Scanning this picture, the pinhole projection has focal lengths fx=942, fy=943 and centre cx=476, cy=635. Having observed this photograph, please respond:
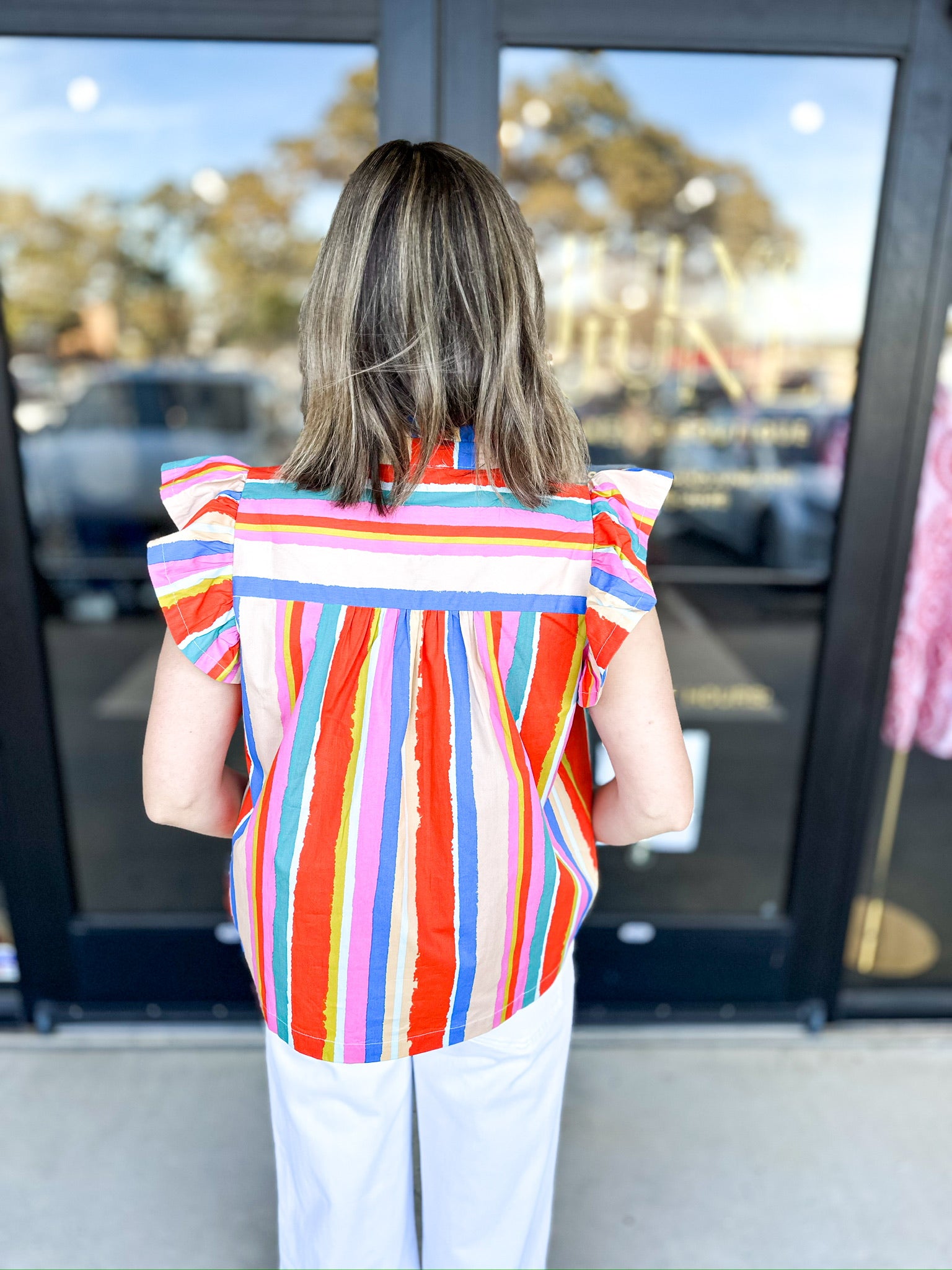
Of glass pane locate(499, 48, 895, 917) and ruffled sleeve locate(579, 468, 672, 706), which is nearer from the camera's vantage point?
ruffled sleeve locate(579, 468, 672, 706)

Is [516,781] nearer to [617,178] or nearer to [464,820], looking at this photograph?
[464,820]

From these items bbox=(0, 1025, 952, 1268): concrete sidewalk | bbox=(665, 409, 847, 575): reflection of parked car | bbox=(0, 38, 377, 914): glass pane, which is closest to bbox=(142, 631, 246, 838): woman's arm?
bbox=(0, 1025, 952, 1268): concrete sidewalk

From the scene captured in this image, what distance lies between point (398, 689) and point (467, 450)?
10.5 inches

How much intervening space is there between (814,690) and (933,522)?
44cm

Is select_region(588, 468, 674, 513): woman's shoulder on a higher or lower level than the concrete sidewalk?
higher

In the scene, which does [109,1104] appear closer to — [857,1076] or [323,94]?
[857,1076]

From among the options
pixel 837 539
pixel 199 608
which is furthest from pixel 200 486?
pixel 837 539

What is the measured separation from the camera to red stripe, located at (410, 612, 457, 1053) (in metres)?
1.00

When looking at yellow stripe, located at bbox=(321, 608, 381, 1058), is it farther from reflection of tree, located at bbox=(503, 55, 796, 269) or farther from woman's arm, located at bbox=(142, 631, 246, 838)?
reflection of tree, located at bbox=(503, 55, 796, 269)

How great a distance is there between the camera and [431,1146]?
1238 mm

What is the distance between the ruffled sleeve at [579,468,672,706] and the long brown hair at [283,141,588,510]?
0.18ft

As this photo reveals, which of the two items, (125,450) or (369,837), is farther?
(125,450)

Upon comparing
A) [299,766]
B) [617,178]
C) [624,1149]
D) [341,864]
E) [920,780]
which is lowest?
[624,1149]

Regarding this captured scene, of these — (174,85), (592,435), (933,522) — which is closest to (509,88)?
(592,435)
